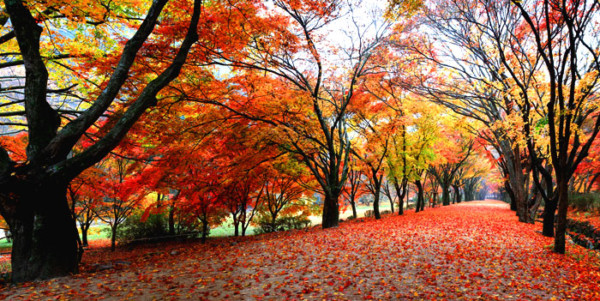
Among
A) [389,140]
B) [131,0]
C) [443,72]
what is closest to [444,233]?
[443,72]

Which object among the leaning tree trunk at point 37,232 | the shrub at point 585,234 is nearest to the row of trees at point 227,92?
the leaning tree trunk at point 37,232

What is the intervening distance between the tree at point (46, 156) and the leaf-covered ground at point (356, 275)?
0.57 meters

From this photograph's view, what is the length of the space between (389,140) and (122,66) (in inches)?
519

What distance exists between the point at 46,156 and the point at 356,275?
6.06m

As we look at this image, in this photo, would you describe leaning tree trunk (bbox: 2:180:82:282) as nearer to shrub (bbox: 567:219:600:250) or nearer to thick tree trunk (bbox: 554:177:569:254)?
thick tree trunk (bbox: 554:177:569:254)

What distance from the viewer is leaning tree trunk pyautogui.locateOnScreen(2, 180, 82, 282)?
512 centimetres

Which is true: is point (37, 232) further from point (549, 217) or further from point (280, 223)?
point (549, 217)

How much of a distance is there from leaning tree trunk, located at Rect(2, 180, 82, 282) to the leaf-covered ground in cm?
35

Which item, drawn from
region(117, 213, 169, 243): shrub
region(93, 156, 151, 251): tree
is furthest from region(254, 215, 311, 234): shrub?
region(93, 156, 151, 251): tree

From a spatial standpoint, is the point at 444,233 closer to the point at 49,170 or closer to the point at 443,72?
the point at 443,72

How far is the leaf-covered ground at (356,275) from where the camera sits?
175 inches

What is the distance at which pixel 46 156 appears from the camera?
4984mm

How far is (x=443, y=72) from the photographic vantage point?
1005 cm

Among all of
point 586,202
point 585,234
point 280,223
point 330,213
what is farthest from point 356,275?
point 586,202
